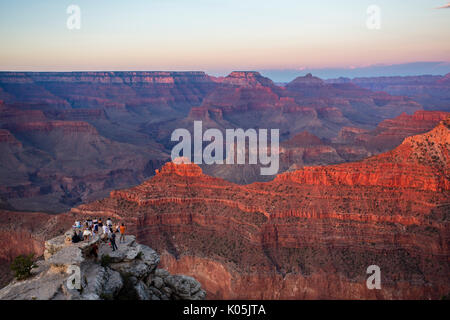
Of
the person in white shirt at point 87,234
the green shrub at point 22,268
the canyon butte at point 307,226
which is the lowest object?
the canyon butte at point 307,226

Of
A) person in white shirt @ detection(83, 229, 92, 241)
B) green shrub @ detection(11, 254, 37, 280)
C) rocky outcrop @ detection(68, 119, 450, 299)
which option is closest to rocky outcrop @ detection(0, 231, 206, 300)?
green shrub @ detection(11, 254, 37, 280)

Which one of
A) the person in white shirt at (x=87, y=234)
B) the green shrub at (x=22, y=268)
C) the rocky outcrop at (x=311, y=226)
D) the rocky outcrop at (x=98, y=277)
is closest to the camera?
the rocky outcrop at (x=98, y=277)

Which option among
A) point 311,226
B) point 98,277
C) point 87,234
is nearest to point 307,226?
point 311,226

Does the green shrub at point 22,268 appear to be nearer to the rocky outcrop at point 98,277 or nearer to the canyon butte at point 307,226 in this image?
the rocky outcrop at point 98,277

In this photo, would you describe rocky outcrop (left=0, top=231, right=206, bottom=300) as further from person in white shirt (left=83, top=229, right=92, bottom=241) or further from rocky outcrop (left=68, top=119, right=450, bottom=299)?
rocky outcrop (left=68, top=119, right=450, bottom=299)

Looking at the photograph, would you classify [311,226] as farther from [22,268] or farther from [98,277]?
[22,268]

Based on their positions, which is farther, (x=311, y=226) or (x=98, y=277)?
(x=311, y=226)

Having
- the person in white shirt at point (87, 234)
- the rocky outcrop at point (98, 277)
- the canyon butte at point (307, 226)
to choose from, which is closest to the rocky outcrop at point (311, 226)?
the canyon butte at point (307, 226)

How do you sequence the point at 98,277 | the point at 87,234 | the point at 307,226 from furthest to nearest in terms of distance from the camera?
1. the point at 307,226
2. the point at 87,234
3. the point at 98,277
